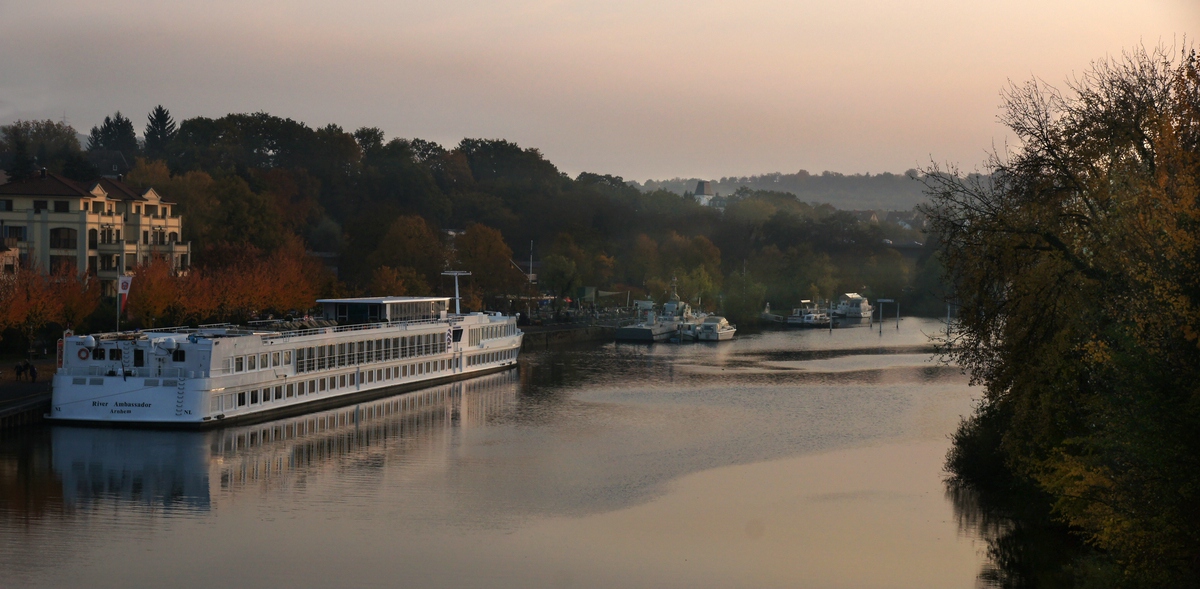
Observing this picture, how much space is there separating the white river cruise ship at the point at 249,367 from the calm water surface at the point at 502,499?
96 centimetres

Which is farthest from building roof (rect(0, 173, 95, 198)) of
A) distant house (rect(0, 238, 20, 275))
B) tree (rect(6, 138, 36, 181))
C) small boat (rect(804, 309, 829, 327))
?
small boat (rect(804, 309, 829, 327))

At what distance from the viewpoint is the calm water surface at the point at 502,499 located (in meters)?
23.4

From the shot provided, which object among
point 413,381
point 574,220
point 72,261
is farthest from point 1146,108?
point 574,220

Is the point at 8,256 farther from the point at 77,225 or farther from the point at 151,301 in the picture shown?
the point at 151,301

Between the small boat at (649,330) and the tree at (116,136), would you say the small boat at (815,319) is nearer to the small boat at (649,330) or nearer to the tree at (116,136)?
the small boat at (649,330)

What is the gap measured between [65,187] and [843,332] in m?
63.9

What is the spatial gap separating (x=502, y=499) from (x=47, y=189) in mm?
48558

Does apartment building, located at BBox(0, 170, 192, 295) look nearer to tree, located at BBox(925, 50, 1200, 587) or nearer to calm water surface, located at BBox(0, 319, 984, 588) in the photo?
calm water surface, located at BBox(0, 319, 984, 588)

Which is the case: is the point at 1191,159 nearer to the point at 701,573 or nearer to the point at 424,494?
the point at 701,573

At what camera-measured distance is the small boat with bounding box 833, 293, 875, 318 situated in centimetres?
12703

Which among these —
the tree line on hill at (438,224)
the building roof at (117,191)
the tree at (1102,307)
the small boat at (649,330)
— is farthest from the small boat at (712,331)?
the tree at (1102,307)

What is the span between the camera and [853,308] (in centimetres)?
12888

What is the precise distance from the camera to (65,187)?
67.3m

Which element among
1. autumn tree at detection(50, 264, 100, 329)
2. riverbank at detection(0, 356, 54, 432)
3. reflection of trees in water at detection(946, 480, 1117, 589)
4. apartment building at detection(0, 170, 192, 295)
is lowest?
reflection of trees in water at detection(946, 480, 1117, 589)
